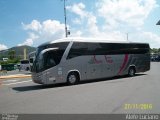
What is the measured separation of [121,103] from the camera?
10.1 m

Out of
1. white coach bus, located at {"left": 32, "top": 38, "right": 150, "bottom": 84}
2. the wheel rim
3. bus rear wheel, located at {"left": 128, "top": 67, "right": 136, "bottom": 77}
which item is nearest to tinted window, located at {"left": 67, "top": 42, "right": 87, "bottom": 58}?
white coach bus, located at {"left": 32, "top": 38, "right": 150, "bottom": 84}

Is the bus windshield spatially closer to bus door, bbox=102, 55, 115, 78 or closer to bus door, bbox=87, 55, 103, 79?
bus door, bbox=87, 55, 103, 79

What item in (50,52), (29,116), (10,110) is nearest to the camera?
(29,116)

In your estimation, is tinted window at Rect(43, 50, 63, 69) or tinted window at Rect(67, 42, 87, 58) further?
tinted window at Rect(67, 42, 87, 58)

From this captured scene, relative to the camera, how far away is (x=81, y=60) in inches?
765

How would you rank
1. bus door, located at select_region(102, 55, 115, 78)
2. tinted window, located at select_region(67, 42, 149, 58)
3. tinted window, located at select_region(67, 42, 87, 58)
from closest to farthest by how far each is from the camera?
tinted window, located at select_region(67, 42, 87, 58)
tinted window, located at select_region(67, 42, 149, 58)
bus door, located at select_region(102, 55, 115, 78)

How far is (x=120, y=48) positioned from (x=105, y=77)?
292 cm

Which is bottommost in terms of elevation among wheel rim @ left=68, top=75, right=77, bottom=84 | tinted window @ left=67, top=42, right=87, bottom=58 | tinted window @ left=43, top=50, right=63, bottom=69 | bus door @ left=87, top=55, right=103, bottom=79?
wheel rim @ left=68, top=75, right=77, bottom=84

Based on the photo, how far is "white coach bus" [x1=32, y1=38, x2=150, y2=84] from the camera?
1764 centimetres

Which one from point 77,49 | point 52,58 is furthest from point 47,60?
point 77,49

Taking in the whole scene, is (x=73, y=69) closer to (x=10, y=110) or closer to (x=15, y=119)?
(x=10, y=110)

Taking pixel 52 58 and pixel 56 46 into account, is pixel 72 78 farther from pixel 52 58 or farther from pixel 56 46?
pixel 56 46

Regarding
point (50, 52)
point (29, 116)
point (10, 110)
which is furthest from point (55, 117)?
point (50, 52)

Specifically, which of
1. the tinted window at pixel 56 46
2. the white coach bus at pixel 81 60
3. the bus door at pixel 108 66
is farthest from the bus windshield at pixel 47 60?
the bus door at pixel 108 66
